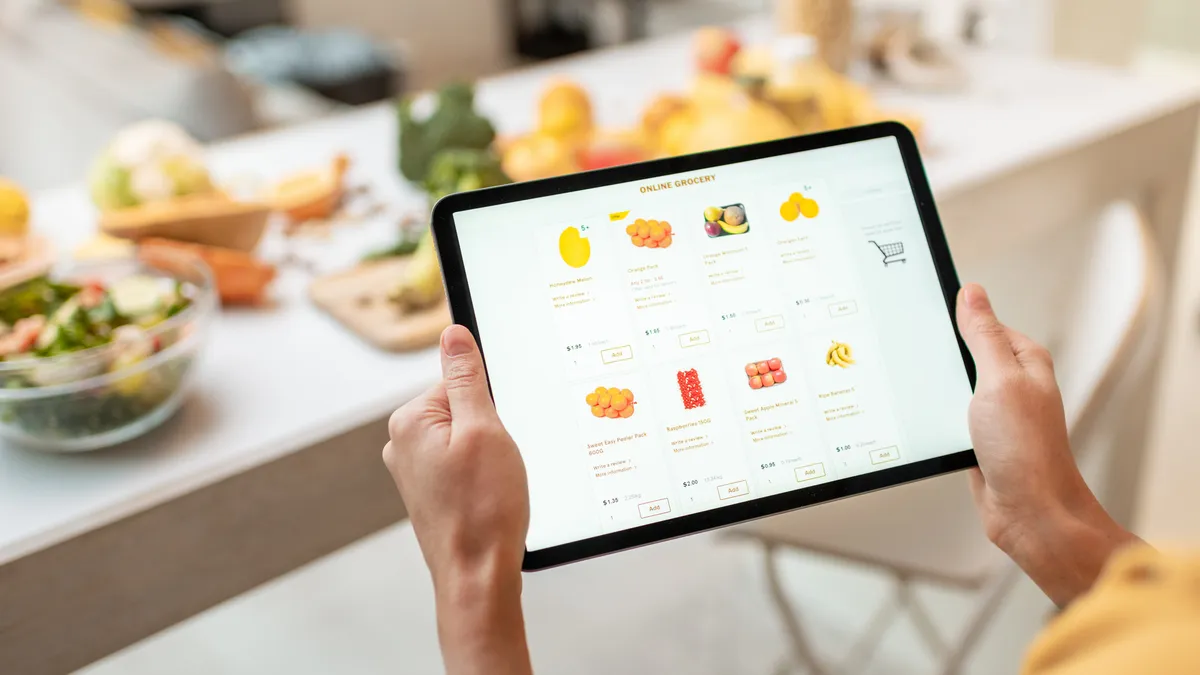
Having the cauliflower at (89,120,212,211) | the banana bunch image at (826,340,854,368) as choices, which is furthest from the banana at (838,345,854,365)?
the cauliflower at (89,120,212,211)

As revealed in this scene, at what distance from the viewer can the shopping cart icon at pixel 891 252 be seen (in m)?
0.68

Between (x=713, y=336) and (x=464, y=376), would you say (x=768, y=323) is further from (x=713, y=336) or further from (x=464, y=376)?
(x=464, y=376)

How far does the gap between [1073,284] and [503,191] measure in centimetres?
122

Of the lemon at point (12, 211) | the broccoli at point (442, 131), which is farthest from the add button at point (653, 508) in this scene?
the lemon at point (12, 211)

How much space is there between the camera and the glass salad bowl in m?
0.69

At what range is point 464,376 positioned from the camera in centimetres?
59

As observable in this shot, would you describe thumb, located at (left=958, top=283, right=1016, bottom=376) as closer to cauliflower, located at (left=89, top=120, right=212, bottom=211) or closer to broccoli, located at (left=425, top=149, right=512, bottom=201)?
broccoli, located at (left=425, top=149, right=512, bottom=201)

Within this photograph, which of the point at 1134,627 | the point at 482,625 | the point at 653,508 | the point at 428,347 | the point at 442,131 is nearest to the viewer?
the point at 1134,627

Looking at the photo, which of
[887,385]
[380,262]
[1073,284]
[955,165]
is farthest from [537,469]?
[1073,284]

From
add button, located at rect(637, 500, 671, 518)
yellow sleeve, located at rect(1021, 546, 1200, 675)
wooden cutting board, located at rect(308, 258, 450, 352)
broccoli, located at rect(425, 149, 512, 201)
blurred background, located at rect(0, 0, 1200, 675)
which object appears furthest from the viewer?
broccoli, located at rect(425, 149, 512, 201)

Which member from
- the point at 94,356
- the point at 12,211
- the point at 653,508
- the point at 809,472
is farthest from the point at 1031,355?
the point at 12,211

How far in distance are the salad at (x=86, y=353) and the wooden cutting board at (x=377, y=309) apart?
149 mm

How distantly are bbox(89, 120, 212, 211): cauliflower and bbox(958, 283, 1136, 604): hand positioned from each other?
2.58 feet

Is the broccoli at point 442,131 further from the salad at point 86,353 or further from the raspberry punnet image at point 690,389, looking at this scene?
the raspberry punnet image at point 690,389
